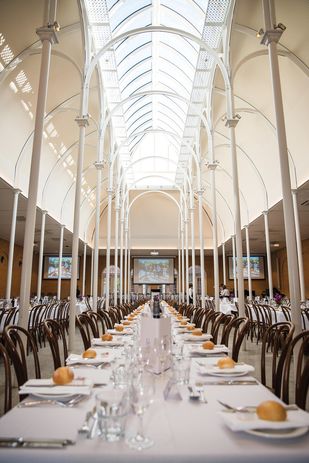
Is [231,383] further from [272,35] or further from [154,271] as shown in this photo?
[154,271]

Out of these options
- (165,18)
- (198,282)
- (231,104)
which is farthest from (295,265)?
(198,282)

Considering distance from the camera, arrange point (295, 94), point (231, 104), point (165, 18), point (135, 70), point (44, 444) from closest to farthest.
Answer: point (44, 444) → point (231, 104) → point (295, 94) → point (165, 18) → point (135, 70)

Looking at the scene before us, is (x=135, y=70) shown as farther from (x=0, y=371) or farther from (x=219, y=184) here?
(x=0, y=371)

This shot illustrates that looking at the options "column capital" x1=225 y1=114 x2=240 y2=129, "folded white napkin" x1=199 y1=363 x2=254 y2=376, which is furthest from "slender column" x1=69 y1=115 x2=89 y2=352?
"folded white napkin" x1=199 y1=363 x2=254 y2=376

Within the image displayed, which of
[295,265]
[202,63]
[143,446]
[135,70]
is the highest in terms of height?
[135,70]

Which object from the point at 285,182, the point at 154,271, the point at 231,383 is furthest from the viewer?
the point at 154,271

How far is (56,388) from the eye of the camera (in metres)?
1.88

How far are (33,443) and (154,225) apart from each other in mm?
25762

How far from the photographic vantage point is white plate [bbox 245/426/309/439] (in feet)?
4.17

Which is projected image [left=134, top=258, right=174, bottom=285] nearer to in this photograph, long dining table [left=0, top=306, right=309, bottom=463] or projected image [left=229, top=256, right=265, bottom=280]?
projected image [left=229, top=256, right=265, bottom=280]

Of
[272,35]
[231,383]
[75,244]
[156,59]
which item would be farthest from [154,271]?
[231,383]

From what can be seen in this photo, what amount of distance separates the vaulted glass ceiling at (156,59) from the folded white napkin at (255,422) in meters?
8.76

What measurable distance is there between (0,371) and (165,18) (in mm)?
12347

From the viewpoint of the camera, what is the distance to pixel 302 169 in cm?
1082
